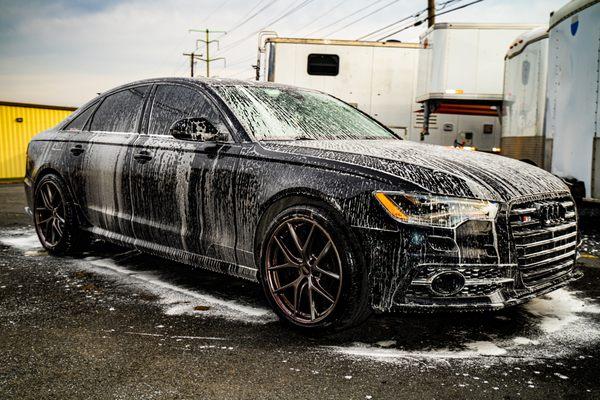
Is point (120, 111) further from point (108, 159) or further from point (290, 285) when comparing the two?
point (290, 285)

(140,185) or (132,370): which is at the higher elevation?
(140,185)

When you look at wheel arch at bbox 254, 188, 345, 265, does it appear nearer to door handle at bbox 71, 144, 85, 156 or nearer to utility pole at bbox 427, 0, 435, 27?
door handle at bbox 71, 144, 85, 156

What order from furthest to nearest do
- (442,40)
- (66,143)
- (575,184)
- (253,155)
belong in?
(442,40)
(575,184)
(66,143)
(253,155)

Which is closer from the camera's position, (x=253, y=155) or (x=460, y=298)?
(x=460, y=298)

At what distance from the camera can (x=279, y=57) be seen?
42.0ft

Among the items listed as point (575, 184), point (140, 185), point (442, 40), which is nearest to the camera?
point (140, 185)

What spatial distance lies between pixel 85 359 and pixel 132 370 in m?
0.32

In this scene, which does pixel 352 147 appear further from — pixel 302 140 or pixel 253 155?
pixel 253 155

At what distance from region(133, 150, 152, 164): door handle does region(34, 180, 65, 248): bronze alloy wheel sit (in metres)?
1.25

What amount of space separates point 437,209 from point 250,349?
4.28ft

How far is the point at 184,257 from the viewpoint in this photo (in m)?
4.29

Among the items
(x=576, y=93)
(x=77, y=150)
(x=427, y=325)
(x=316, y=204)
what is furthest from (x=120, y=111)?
(x=576, y=93)

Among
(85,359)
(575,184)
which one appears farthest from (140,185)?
(575,184)

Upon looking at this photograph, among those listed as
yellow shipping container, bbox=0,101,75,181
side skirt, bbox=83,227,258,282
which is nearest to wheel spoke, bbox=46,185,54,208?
side skirt, bbox=83,227,258,282
